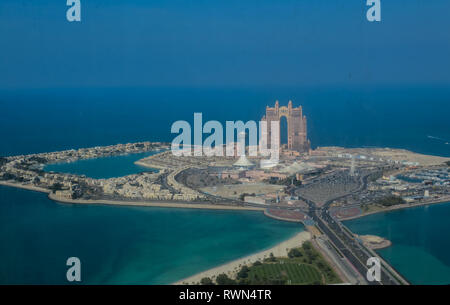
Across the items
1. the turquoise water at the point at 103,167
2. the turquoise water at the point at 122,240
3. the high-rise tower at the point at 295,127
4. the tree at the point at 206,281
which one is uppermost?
the high-rise tower at the point at 295,127

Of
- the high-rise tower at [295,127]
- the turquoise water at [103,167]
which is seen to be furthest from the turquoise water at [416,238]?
the turquoise water at [103,167]

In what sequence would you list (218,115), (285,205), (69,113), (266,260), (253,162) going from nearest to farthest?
1. (266,260)
2. (285,205)
3. (253,162)
4. (218,115)
5. (69,113)

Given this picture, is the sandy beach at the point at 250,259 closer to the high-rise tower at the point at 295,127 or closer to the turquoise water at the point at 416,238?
the turquoise water at the point at 416,238

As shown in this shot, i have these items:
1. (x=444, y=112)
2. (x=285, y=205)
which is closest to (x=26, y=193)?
(x=285, y=205)

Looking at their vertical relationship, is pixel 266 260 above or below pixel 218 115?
below

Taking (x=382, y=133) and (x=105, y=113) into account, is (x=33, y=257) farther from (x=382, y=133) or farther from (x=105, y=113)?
(x=105, y=113)

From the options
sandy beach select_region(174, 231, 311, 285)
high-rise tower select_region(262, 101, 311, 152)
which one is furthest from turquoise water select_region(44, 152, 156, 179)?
sandy beach select_region(174, 231, 311, 285)
